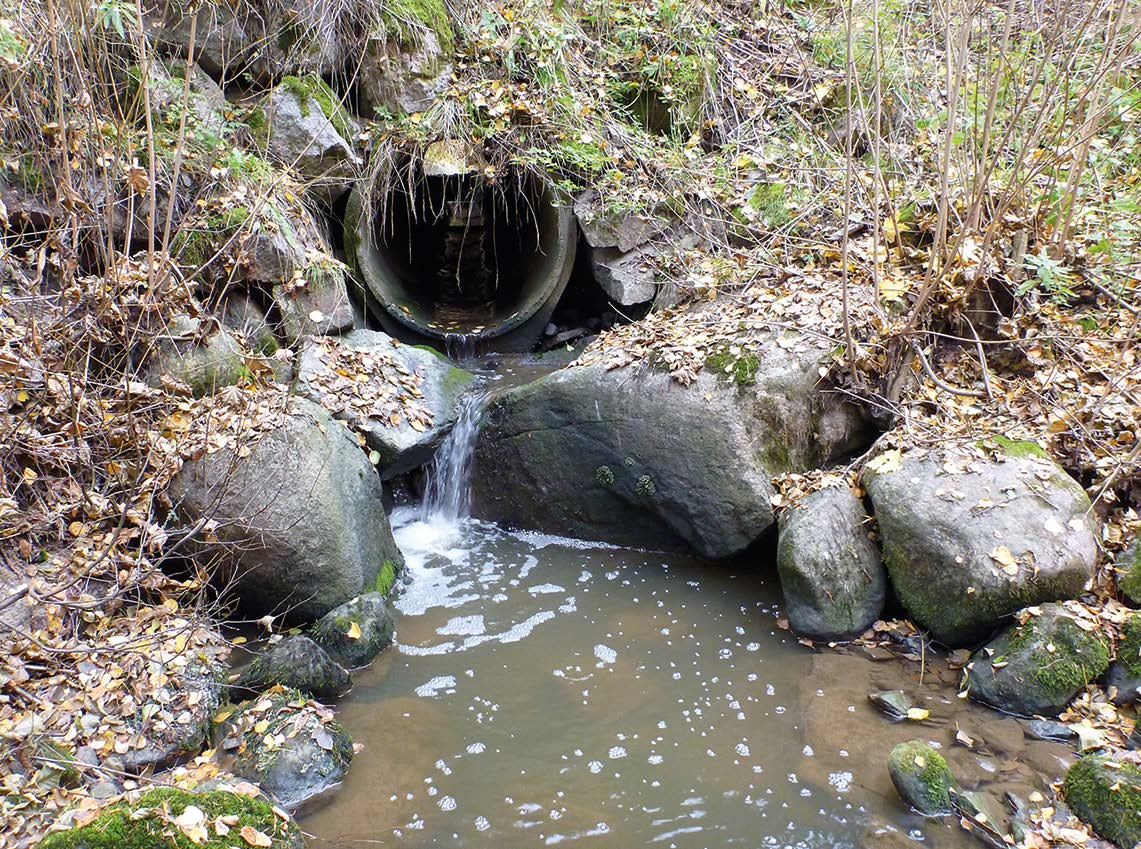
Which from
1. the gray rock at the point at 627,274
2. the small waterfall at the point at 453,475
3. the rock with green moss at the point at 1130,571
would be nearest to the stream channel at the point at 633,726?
the small waterfall at the point at 453,475

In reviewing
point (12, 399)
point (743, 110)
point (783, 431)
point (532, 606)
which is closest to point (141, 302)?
point (12, 399)

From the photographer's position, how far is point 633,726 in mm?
4059

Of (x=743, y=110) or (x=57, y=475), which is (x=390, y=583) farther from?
(x=743, y=110)

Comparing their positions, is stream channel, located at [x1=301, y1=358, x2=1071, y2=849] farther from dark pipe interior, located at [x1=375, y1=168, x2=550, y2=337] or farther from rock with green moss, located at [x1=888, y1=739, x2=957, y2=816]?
dark pipe interior, located at [x1=375, y1=168, x2=550, y2=337]

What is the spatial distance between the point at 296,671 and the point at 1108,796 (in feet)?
12.9

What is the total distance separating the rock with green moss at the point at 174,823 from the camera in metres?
2.74

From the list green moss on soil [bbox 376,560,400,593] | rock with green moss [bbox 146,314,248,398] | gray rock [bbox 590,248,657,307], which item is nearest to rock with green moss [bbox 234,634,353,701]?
green moss on soil [bbox 376,560,400,593]

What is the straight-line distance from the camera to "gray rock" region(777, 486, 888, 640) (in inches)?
186

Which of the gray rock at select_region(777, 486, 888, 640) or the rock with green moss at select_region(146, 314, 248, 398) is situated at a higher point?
the rock with green moss at select_region(146, 314, 248, 398)

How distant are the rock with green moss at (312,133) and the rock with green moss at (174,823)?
543 centimetres

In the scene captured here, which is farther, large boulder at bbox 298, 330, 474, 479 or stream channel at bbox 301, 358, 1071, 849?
large boulder at bbox 298, 330, 474, 479

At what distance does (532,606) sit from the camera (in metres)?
5.14

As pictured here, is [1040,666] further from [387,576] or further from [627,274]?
[627,274]

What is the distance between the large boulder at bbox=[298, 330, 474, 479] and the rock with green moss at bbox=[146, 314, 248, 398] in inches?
27.5
